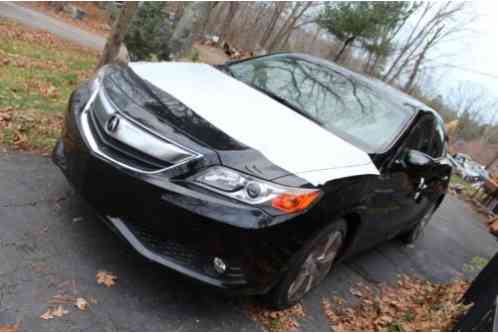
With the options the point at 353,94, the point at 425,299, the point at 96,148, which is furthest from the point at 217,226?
the point at 425,299

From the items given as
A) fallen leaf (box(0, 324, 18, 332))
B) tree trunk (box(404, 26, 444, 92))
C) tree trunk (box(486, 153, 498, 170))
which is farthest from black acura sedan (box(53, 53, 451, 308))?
tree trunk (box(404, 26, 444, 92))

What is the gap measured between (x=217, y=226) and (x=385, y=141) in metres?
1.81

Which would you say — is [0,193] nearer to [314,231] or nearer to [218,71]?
[218,71]

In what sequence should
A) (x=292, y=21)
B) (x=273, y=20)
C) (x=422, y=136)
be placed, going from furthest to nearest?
(x=273, y=20) → (x=292, y=21) → (x=422, y=136)

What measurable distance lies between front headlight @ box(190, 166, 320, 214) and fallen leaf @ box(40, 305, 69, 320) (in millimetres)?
1012

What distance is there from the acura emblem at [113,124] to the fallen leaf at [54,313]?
104 centimetres

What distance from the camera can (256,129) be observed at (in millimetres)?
2631

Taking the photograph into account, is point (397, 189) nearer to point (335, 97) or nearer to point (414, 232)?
point (335, 97)

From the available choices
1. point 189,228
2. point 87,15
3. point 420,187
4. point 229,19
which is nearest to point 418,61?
point 229,19

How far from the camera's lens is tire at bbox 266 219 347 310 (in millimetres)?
2541

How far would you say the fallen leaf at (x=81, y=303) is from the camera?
2.30 meters

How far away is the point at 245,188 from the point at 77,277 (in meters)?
1.21

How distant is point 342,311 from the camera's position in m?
3.41

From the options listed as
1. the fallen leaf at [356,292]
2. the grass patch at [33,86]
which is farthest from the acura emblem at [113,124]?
the fallen leaf at [356,292]
